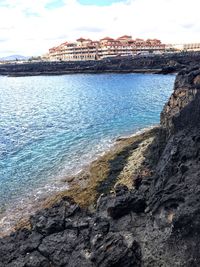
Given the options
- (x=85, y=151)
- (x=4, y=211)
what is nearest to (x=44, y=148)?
(x=85, y=151)

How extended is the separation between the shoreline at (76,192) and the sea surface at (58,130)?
2.28 feet

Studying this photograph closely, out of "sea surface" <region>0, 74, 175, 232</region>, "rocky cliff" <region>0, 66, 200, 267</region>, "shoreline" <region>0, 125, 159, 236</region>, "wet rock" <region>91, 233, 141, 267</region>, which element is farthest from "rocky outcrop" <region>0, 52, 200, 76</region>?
"wet rock" <region>91, 233, 141, 267</region>

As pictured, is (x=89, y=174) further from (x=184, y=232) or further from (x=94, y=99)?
(x=94, y=99)

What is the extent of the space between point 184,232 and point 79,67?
14532cm

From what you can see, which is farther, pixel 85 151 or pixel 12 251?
pixel 85 151

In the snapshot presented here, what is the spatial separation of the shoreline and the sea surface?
2.28 feet

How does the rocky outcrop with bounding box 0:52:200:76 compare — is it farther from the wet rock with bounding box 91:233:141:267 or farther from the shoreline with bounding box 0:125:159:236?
the wet rock with bounding box 91:233:141:267

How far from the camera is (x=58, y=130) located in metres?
47.4

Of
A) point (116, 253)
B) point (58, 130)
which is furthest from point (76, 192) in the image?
point (58, 130)

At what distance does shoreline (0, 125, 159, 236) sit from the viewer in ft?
73.6

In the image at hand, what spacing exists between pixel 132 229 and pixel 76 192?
34.0 ft

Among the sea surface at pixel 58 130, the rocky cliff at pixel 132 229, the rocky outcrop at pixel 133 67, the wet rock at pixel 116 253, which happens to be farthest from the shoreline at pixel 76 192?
the rocky outcrop at pixel 133 67

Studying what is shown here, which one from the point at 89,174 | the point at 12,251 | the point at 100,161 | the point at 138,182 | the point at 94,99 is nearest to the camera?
the point at 12,251

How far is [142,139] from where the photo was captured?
1441 inches
